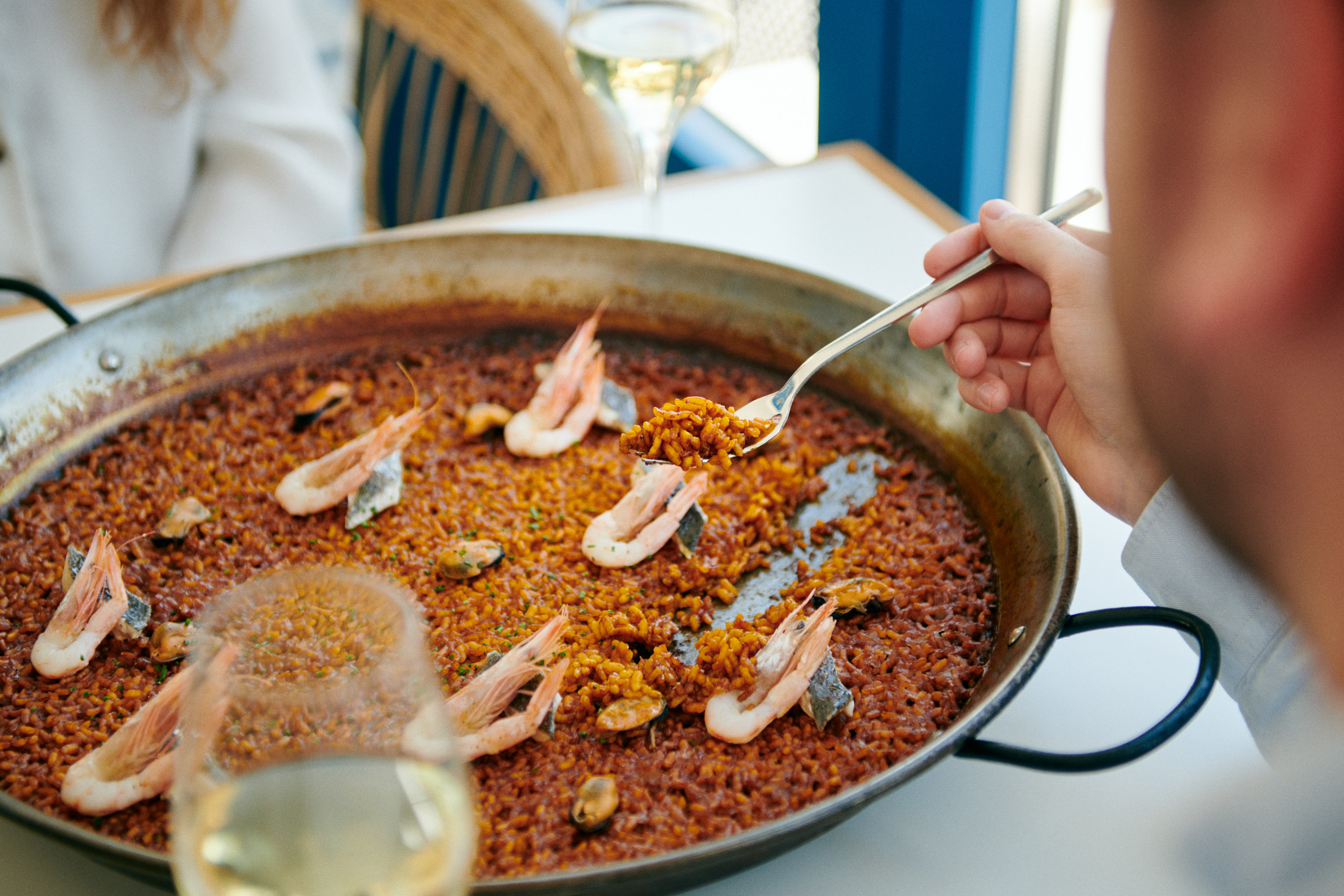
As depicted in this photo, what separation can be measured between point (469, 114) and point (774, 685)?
2.40 meters

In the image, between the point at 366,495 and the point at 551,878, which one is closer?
the point at 551,878

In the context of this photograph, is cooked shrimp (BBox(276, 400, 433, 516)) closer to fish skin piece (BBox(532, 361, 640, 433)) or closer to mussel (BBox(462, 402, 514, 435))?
mussel (BBox(462, 402, 514, 435))

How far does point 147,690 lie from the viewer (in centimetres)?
102

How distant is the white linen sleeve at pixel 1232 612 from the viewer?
905 mm

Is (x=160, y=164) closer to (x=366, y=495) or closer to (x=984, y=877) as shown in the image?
(x=366, y=495)

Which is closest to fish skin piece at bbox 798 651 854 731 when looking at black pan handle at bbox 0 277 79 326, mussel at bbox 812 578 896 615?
mussel at bbox 812 578 896 615

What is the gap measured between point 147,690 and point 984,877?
2.60ft

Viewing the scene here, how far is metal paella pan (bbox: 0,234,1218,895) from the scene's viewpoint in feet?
3.51

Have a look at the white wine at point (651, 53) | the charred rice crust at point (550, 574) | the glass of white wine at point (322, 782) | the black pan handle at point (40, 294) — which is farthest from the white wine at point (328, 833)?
the white wine at point (651, 53)

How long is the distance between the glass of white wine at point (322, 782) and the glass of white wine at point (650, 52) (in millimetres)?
1150

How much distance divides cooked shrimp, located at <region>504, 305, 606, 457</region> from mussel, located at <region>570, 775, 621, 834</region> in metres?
0.56

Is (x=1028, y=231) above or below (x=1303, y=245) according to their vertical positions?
below

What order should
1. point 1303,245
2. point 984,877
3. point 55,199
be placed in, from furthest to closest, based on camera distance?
point 55,199, point 984,877, point 1303,245

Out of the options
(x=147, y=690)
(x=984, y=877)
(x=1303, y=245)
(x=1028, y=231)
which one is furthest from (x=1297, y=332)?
(x=147, y=690)
